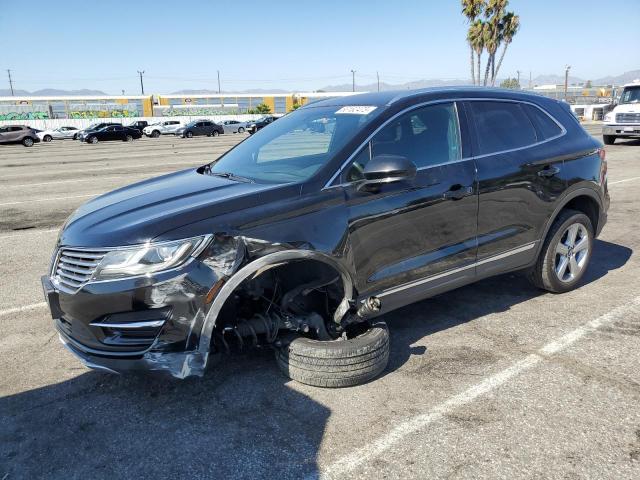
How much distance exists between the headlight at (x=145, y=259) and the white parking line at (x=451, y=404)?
129 centimetres

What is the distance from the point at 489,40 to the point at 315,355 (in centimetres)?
5110

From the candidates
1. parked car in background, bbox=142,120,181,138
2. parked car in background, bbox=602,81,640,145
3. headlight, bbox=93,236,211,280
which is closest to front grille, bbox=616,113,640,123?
parked car in background, bbox=602,81,640,145

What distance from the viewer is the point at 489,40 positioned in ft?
158

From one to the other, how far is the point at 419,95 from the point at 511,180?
993 mm

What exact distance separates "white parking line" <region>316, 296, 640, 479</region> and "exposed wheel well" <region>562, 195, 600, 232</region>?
3.42 feet

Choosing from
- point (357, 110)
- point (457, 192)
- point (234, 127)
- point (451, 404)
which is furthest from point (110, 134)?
point (451, 404)

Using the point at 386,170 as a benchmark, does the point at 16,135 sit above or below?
below

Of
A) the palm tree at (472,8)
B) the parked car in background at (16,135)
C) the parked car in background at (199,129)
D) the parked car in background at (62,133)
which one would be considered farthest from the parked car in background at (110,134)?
the palm tree at (472,8)

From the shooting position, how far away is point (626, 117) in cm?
1920

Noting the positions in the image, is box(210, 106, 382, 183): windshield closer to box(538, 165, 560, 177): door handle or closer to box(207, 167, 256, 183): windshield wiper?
box(207, 167, 256, 183): windshield wiper

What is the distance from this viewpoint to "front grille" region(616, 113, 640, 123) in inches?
746

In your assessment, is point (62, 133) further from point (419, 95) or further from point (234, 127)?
point (419, 95)

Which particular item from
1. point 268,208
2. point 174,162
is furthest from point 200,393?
point 174,162

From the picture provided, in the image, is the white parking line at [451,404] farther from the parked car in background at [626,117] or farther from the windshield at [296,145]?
the parked car in background at [626,117]
